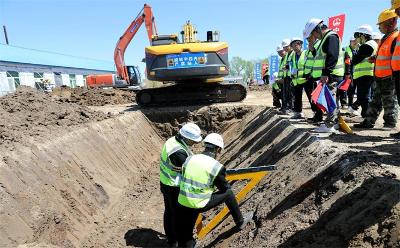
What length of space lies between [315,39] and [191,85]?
8033 millimetres

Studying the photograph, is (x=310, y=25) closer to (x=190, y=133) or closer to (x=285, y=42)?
(x=190, y=133)

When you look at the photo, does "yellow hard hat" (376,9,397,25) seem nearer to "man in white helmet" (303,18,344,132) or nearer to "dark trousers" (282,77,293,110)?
"man in white helmet" (303,18,344,132)

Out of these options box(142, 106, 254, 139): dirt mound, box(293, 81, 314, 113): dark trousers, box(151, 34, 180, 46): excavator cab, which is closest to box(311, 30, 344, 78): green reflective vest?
box(293, 81, 314, 113): dark trousers

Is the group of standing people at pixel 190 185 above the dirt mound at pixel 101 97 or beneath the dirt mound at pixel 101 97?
above

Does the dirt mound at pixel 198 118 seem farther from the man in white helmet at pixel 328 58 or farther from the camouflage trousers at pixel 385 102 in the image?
the man in white helmet at pixel 328 58

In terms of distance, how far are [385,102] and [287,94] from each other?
3745 millimetres

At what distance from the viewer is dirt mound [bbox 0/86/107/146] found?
726 cm

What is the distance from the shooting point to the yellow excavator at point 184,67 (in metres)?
12.1

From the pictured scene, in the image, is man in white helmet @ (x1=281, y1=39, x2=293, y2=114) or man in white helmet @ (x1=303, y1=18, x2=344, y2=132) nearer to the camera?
man in white helmet @ (x1=303, y1=18, x2=344, y2=132)

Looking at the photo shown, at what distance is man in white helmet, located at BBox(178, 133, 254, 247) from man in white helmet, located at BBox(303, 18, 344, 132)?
2318 mm

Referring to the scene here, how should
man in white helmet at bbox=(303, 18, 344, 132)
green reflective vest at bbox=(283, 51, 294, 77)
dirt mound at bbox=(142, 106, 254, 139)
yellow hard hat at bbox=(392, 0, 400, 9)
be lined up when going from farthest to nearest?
1. dirt mound at bbox=(142, 106, 254, 139)
2. green reflective vest at bbox=(283, 51, 294, 77)
3. man in white helmet at bbox=(303, 18, 344, 132)
4. yellow hard hat at bbox=(392, 0, 400, 9)

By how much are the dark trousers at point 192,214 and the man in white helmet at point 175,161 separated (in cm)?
17

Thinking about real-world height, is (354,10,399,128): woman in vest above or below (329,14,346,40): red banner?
below

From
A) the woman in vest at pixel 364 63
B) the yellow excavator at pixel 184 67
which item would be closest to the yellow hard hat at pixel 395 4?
the woman in vest at pixel 364 63
